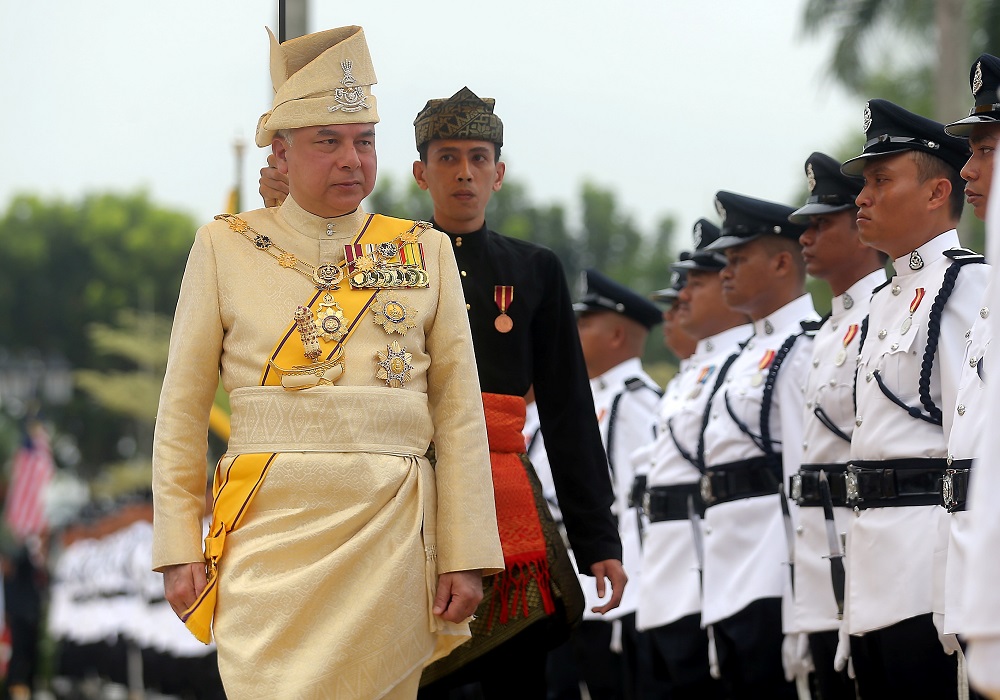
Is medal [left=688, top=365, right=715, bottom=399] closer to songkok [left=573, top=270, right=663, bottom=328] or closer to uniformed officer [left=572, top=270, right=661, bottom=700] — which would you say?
uniformed officer [left=572, top=270, right=661, bottom=700]

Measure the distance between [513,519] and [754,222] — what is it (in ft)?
9.52

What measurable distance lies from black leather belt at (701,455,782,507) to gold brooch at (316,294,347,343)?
3.32 metres

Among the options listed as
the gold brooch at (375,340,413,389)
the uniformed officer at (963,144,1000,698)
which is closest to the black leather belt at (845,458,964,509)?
the gold brooch at (375,340,413,389)

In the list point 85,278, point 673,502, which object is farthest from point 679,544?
point 85,278

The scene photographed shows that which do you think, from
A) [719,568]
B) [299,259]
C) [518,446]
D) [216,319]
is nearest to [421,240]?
[299,259]

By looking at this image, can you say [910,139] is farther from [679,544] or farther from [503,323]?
[679,544]

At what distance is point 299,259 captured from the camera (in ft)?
14.1

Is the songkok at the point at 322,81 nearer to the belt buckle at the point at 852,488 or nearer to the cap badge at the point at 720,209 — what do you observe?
the belt buckle at the point at 852,488

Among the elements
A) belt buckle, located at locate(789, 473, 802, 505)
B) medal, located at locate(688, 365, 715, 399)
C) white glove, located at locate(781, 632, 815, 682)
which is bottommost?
white glove, located at locate(781, 632, 815, 682)

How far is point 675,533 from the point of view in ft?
25.5

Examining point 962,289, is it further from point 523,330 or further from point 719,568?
point 719,568

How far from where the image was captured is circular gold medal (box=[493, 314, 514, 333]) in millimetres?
5066

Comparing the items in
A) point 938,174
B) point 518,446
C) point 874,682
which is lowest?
point 874,682

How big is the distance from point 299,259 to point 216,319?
281mm
